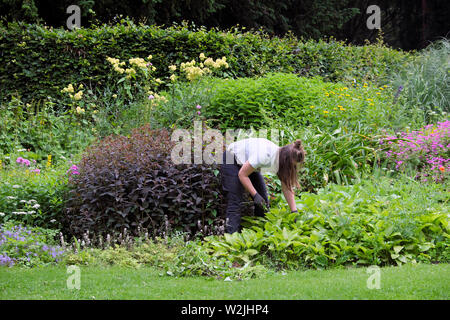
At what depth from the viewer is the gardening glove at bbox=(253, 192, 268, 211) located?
471 cm

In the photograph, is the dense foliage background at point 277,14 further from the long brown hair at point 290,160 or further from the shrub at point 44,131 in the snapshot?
the long brown hair at point 290,160

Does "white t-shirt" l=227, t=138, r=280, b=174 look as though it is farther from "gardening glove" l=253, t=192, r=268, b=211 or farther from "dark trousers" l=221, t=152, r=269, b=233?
"gardening glove" l=253, t=192, r=268, b=211

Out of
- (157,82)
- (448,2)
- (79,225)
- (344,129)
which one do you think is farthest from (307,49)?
(448,2)

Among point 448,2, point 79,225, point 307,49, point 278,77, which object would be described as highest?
point 448,2

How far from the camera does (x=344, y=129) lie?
7027 millimetres

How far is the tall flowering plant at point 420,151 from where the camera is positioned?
21.8ft

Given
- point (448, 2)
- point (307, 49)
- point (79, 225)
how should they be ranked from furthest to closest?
point (448, 2), point (307, 49), point (79, 225)

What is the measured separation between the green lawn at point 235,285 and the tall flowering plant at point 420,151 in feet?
8.95

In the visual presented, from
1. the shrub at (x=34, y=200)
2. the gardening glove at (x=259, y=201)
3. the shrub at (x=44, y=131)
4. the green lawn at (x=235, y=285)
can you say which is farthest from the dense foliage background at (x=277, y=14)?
the green lawn at (x=235, y=285)

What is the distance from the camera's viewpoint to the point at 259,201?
15.5 ft

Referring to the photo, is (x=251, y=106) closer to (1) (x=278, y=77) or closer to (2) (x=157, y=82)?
(1) (x=278, y=77)

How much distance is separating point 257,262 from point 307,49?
25.1 feet

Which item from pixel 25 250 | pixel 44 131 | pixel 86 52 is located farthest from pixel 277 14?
pixel 25 250

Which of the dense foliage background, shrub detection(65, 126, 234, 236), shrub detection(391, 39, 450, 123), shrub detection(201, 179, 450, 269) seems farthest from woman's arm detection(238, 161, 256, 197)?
the dense foliage background
